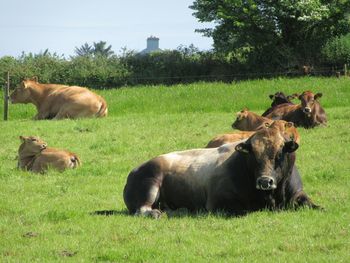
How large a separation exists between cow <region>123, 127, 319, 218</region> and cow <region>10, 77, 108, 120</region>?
551 inches

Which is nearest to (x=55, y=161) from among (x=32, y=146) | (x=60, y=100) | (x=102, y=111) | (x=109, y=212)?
(x=32, y=146)

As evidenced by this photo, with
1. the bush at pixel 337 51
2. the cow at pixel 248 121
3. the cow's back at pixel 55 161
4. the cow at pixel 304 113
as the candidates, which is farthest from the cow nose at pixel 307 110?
the bush at pixel 337 51

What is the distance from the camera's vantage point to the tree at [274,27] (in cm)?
3966

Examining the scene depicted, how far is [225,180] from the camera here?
35.2 ft

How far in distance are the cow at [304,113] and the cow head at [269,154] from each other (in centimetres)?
1053

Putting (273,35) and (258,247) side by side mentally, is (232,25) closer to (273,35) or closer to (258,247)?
(273,35)

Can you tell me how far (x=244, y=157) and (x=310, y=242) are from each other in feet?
7.55

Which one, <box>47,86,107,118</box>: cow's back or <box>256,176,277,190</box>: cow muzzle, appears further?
<box>47,86,107,118</box>: cow's back

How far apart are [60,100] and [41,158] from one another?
10.5 metres

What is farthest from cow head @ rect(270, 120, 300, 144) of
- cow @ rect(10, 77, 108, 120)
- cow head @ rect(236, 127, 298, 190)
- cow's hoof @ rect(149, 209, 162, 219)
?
cow @ rect(10, 77, 108, 120)

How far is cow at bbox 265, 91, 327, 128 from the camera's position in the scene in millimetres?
20797

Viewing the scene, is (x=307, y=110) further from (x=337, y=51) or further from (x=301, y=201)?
(x=337, y=51)

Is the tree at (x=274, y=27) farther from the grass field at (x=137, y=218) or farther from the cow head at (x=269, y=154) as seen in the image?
the cow head at (x=269, y=154)

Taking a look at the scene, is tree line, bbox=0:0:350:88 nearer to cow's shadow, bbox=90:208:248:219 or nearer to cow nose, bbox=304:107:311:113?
cow nose, bbox=304:107:311:113
